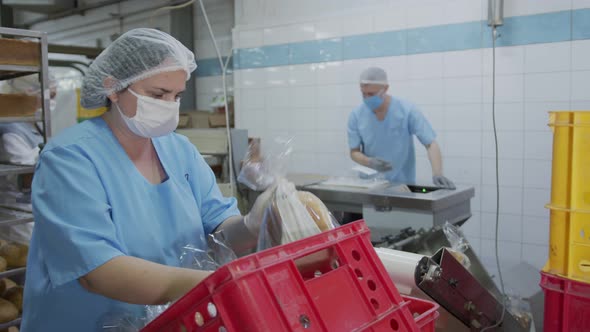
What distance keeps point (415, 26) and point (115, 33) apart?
3.48 meters

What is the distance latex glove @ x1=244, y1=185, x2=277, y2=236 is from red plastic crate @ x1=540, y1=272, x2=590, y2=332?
1084mm

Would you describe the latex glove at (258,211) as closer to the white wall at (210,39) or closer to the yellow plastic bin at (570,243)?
the yellow plastic bin at (570,243)

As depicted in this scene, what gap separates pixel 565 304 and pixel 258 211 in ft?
3.70

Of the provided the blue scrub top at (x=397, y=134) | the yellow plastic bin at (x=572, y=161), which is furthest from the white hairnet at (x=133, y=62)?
the blue scrub top at (x=397, y=134)

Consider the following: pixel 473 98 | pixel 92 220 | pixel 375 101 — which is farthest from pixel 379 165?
pixel 92 220

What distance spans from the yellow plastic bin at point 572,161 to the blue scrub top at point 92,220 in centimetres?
116

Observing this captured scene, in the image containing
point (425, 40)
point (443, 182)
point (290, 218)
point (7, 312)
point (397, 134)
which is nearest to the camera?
point (290, 218)

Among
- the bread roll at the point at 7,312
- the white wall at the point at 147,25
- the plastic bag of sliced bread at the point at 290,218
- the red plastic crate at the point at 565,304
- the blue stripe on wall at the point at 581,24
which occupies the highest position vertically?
the white wall at the point at 147,25

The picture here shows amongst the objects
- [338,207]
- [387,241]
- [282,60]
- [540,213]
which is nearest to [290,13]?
[282,60]

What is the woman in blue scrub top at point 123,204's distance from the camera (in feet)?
3.24

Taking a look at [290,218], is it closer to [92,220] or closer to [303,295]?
[303,295]

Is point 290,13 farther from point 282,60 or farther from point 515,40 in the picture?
point 515,40

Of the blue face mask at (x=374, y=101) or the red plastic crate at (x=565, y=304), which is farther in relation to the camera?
the blue face mask at (x=374, y=101)

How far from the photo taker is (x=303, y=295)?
2.60 feet
